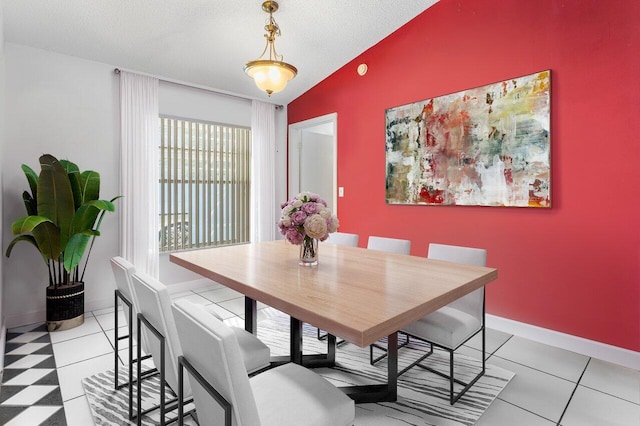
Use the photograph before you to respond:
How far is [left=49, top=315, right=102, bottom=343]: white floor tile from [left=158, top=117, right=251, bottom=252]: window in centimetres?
129

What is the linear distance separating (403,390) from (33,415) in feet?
7.16

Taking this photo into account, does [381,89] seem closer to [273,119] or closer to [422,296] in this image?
[273,119]

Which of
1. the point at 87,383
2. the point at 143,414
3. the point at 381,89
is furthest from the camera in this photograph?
the point at 381,89

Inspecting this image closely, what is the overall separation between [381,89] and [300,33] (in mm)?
1125

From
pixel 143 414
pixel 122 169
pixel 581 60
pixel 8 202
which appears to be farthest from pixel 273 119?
pixel 143 414

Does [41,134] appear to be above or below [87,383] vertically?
above

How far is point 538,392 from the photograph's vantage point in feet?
6.97

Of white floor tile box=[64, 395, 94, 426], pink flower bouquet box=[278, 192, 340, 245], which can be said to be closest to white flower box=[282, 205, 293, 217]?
pink flower bouquet box=[278, 192, 340, 245]

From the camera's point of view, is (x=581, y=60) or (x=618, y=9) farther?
(x=581, y=60)

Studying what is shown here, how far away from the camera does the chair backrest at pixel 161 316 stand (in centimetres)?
135

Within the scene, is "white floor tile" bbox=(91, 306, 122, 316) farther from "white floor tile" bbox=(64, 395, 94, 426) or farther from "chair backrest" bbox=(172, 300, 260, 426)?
"chair backrest" bbox=(172, 300, 260, 426)

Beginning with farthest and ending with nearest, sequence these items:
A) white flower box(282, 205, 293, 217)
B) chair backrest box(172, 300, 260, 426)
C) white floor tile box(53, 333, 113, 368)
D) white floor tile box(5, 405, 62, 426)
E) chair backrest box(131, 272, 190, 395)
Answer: white floor tile box(53, 333, 113, 368) → white flower box(282, 205, 293, 217) → white floor tile box(5, 405, 62, 426) → chair backrest box(131, 272, 190, 395) → chair backrest box(172, 300, 260, 426)

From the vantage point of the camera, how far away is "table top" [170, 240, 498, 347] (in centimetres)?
122

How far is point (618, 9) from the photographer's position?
8.03ft
